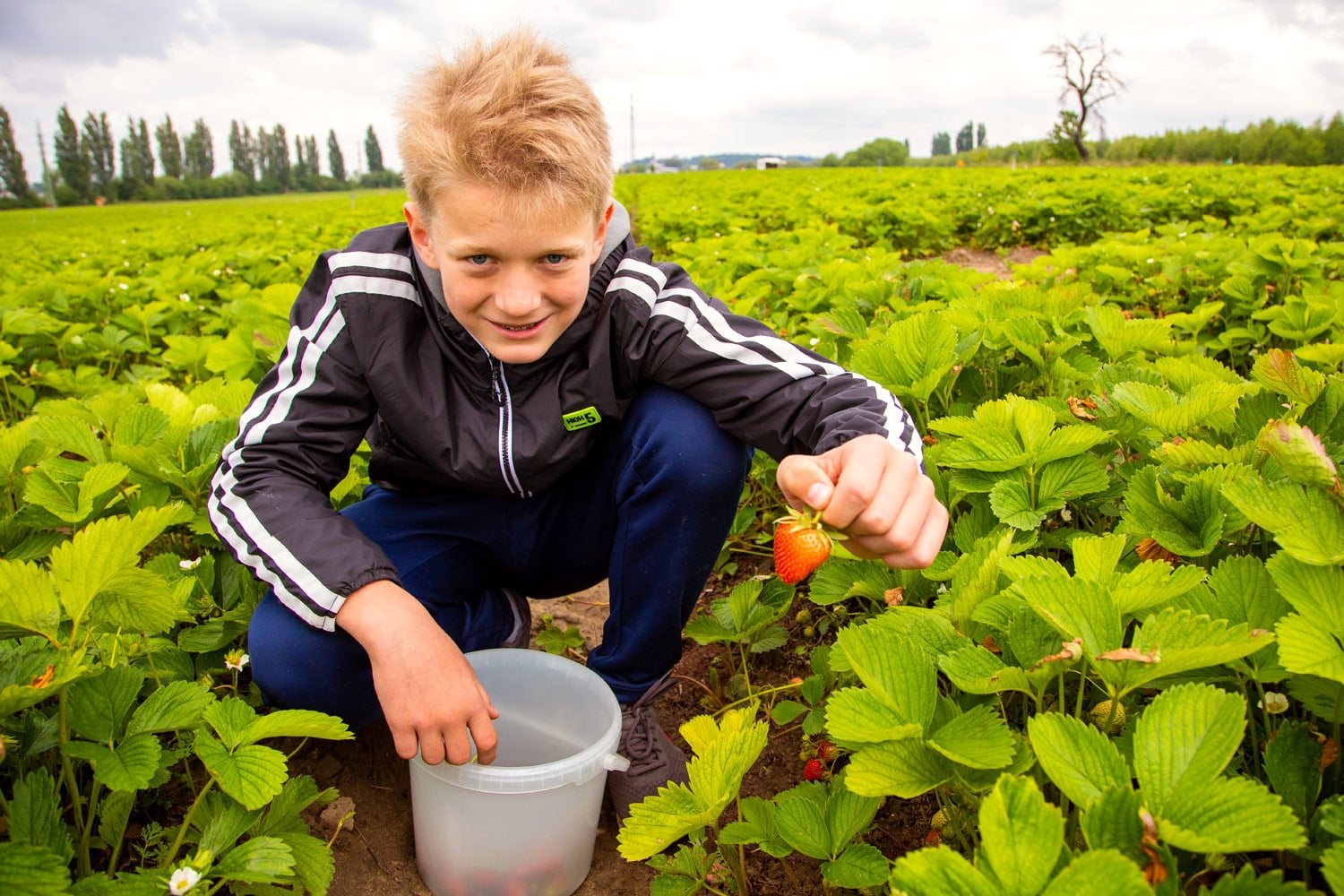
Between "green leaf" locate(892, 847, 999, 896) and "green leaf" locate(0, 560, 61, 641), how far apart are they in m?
0.96

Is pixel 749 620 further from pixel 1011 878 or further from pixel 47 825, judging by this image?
pixel 47 825

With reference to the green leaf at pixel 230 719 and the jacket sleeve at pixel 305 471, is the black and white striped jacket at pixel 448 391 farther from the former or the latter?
the green leaf at pixel 230 719

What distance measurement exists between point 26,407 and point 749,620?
10.8 ft

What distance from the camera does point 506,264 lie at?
1.36 m

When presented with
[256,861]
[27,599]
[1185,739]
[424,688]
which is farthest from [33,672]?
[1185,739]

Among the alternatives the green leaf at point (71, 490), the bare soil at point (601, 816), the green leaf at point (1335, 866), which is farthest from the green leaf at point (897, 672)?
the green leaf at point (71, 490)

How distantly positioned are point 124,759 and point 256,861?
0.20 meters

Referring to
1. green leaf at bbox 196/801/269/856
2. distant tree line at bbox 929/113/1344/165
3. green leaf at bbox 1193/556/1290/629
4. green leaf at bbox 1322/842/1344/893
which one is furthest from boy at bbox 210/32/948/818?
distant tree line at bbox 929/113/1344/165

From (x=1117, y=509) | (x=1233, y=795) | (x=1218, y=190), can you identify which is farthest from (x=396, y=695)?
(x=1218, y=190)

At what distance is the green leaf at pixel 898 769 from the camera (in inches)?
35.0

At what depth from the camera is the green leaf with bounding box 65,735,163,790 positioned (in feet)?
3.26

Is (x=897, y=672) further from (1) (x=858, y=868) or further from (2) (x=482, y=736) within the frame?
(2) (x=482, y=736)

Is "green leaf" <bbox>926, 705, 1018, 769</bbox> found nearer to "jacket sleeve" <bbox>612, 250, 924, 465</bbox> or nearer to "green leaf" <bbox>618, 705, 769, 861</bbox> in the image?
"green leaf" <bbox>618, 705, 769, 861</bbox>

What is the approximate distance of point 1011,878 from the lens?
681mm
